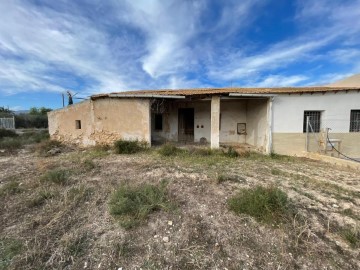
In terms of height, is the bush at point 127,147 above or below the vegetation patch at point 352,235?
above

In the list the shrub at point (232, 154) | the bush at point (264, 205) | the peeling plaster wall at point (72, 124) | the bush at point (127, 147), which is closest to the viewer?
the bush at point (264, 205)

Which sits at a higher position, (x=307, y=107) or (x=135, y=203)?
(x=307, y=107)

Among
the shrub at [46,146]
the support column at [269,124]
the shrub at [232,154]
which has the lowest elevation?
the shrub at [232,154]

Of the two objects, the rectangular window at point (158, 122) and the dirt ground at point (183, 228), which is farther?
the rectangular window at point (158, 122)

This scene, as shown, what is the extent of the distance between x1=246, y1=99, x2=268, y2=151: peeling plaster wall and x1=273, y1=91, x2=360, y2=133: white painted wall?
56 centimetres

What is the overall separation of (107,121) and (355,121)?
1170 centimetres

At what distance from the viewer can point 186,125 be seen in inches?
471

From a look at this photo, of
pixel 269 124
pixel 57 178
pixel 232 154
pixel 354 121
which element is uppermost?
pixel 354 121

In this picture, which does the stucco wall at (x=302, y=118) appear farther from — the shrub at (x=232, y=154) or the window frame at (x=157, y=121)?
the window frame at (x=157, y=121)

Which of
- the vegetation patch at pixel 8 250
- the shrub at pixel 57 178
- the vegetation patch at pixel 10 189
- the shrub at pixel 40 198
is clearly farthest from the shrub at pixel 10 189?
the vegetation patch at pixel 8 250

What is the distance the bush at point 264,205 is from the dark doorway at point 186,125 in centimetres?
819

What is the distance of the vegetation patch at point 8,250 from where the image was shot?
7.77 ft

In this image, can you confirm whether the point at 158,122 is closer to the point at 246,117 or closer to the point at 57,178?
the point at 246,117

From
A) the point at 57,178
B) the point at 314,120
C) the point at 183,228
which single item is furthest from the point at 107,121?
the point at 314,120
